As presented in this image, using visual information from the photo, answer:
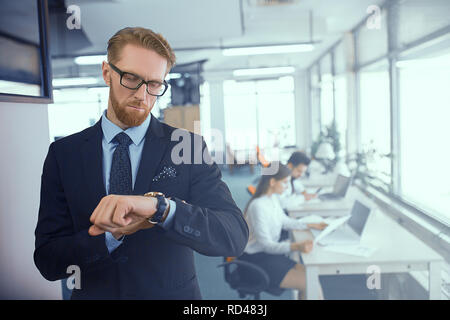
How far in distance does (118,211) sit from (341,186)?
3.22m

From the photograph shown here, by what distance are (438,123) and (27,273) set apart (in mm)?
2465

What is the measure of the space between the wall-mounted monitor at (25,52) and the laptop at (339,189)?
292 centimetres

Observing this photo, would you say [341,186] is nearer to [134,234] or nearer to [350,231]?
[350,231]

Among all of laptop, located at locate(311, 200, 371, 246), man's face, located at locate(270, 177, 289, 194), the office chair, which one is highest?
man's face, located at locate(270, 177, 289, 194)

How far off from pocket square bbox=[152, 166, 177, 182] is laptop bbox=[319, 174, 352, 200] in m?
2.84

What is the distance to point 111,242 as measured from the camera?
0.87 metres

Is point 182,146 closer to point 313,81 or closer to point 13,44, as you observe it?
point 13,44

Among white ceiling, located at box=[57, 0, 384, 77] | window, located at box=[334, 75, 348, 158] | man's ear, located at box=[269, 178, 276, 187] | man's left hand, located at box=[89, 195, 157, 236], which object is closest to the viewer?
man's left hand, located at box=[89, 195, 157, 236]

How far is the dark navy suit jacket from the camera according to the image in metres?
0.85

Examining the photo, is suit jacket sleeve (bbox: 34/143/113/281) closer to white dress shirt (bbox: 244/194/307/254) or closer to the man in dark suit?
the man in dark suit

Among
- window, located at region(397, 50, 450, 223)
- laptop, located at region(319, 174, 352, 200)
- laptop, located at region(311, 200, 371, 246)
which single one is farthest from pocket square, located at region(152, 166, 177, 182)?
laptop, located at region(319, 174, 352, 200)

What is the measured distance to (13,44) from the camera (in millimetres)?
1074
